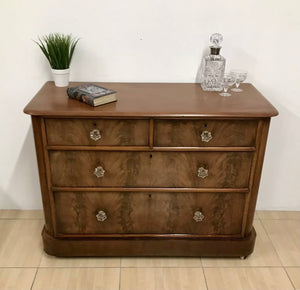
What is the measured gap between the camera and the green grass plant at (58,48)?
6.02ft

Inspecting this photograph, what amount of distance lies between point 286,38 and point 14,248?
1.88m

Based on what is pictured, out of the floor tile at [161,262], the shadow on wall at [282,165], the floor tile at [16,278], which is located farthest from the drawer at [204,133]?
the floor tile at [16,278]

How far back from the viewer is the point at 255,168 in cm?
181

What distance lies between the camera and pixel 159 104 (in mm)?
1728

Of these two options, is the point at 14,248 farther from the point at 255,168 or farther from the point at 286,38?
the point at 286,38

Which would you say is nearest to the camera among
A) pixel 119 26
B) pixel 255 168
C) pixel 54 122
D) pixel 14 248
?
pixel 54 122

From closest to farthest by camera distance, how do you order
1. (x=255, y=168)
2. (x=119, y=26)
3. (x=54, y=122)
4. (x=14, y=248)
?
1. (x=54, y=122)
2. (x=255, y=168)
3. (x=119, y=26)
4. (x=14, y=248)

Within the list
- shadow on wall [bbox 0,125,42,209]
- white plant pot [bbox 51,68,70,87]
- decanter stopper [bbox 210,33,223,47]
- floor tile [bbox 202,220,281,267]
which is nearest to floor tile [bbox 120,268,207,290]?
floor tile [bbox 202,220,281,267]

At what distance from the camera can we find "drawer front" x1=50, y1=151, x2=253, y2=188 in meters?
1.77

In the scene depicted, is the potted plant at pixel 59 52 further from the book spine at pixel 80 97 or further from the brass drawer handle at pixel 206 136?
the brass drawer handle at pixel 206 136

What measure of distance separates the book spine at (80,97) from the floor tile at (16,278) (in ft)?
3.06

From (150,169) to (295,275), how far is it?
0.96m

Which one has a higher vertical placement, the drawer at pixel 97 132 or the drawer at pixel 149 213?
the drawer at pixel 97 132

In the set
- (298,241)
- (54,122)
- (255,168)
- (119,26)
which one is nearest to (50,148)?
(54,122)
